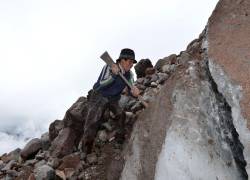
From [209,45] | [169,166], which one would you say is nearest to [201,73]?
[209,45]

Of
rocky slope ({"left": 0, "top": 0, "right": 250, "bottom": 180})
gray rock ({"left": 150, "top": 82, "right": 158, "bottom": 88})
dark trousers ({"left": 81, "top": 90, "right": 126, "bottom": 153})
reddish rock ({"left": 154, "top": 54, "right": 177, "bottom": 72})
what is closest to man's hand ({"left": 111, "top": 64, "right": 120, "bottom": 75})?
dark trousers ({"left": 81, "top": 90, "right": 126, "bottom": 153})

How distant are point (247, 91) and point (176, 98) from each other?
1868 millimetres

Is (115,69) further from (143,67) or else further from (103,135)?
(143,67)

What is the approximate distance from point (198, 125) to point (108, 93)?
12.3 feet

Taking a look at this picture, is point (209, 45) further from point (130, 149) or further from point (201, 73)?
point (130, 149)

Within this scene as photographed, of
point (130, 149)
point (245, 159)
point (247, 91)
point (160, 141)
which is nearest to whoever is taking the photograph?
point (245, 159)

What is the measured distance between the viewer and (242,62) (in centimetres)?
972

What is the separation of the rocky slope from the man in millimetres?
450

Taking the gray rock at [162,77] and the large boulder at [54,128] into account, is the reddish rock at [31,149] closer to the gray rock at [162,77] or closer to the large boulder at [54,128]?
the large boulder at [54,128]

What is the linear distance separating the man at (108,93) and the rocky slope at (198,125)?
0.45 m

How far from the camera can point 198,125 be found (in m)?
9.77

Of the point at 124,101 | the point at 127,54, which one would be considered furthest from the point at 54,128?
the point at 127,54

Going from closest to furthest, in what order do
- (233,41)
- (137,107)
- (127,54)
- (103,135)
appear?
1. (233,41)
2. (127,54)
3. (103,135)
4. (137,107)

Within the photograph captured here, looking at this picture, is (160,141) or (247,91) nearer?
(247,91)
